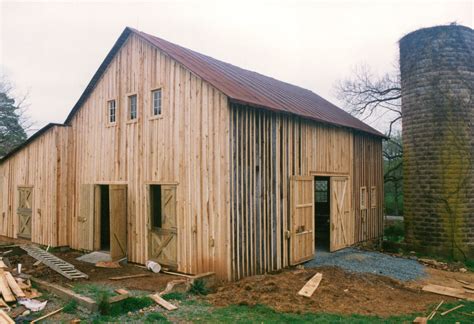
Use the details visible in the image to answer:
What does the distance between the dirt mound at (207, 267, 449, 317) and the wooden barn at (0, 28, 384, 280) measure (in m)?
0.97

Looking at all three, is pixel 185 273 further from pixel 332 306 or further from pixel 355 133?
pixel 355 133

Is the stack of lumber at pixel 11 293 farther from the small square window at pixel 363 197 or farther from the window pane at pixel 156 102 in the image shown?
the small square window at pixel 363 197

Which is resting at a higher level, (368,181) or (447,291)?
(368,181)

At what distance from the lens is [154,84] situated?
1129 cm

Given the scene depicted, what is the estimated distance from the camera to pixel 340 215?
13555 mm

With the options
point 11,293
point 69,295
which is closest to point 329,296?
point 69,295

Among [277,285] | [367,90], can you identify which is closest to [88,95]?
[277,285]

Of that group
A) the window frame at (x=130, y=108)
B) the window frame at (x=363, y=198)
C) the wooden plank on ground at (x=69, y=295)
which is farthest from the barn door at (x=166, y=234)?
the window frame at (x=363, y=198)

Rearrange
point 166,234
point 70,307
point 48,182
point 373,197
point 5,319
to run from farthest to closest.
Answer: point 373,197
point 48,182
point 166,234
point 70,307
point 5,319

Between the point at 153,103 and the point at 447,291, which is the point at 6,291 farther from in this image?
the point at 447,291

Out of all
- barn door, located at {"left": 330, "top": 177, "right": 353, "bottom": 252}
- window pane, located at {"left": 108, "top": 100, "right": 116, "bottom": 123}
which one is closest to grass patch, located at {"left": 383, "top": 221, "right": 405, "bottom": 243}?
barn door, located at {"left": 330, "top": 177, "right": 353, "bottom": 252}

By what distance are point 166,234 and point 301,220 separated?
4.01m

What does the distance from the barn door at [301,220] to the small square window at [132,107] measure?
17.7 ft

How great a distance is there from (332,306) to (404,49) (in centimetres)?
1112
